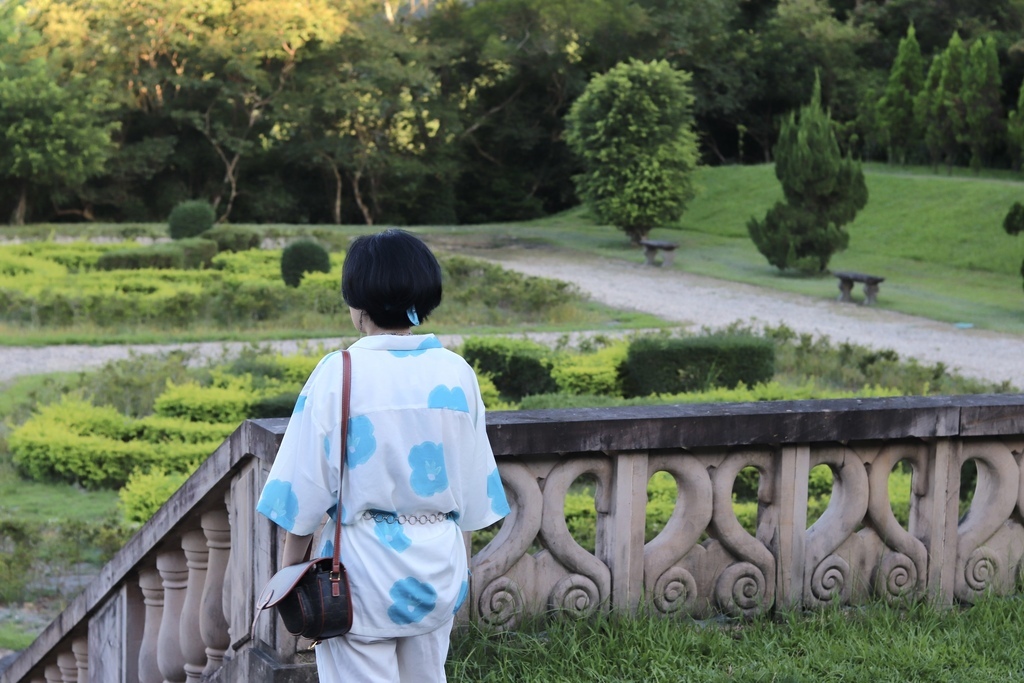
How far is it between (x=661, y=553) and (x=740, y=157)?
3768 centimetres

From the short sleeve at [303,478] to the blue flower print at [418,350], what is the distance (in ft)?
0.54

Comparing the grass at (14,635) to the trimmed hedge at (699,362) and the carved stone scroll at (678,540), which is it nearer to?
the carved stone scroll at (678,540)

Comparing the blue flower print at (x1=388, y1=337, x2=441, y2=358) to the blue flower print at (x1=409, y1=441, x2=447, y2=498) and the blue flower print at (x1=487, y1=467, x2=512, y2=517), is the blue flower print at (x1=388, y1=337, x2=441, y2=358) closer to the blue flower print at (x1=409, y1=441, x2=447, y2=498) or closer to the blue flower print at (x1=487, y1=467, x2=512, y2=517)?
the blue flower print at (x1=409, y1=441, x2=447, y2=498)

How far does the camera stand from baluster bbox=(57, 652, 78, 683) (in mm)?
3930

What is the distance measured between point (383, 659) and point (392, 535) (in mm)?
242

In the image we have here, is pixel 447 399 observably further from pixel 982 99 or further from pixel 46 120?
pixel 982 99

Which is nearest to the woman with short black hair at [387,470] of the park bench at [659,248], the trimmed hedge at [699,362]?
the trimmed hedge at [699,362]

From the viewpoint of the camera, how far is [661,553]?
314cm

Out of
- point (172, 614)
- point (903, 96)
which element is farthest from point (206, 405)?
point (903, 96)

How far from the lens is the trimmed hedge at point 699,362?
990 centimetres

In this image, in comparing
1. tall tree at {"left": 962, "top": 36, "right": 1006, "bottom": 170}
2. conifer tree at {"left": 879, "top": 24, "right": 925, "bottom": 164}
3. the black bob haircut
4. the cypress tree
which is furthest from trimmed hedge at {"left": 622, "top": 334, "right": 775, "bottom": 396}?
conifer tree at {"left": 879, "top": 24, "right": 925, "bottom": 164}

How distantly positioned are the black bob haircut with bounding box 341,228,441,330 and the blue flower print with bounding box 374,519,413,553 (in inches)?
14.8

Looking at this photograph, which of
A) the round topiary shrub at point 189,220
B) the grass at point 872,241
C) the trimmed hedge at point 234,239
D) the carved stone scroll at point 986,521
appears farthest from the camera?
the round topiary shrub at point 189,220

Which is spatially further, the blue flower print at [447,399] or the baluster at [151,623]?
the baluster at [151,623]
